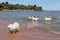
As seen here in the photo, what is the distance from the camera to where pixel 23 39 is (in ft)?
49.8

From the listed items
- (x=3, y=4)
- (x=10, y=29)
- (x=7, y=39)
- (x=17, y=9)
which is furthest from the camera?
(x=17, y=9)

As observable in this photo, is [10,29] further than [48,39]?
Yes

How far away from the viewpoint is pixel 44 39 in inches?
603

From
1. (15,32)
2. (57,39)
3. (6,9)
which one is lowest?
(57,39)

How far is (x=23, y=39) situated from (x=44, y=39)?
1.46 meters

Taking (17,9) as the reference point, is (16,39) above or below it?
below

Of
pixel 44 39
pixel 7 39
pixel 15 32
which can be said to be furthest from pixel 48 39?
pixel 15 32

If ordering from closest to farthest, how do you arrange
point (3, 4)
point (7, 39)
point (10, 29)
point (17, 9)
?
point (7, 39)
point (10, 29)
point (3, 4)
point (17, 9)

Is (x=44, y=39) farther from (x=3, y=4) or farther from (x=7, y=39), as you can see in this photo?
(x=3, y=4)

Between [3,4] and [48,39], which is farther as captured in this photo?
[3,4]

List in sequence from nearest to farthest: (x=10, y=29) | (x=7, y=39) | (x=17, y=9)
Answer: (x=7, y=39), (x=10, y=29), (x=17, y=9)

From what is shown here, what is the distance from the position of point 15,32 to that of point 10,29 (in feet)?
3.13

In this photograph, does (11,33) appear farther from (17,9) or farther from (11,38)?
(17,9)

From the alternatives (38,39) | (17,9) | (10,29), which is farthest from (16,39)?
(17,9)
